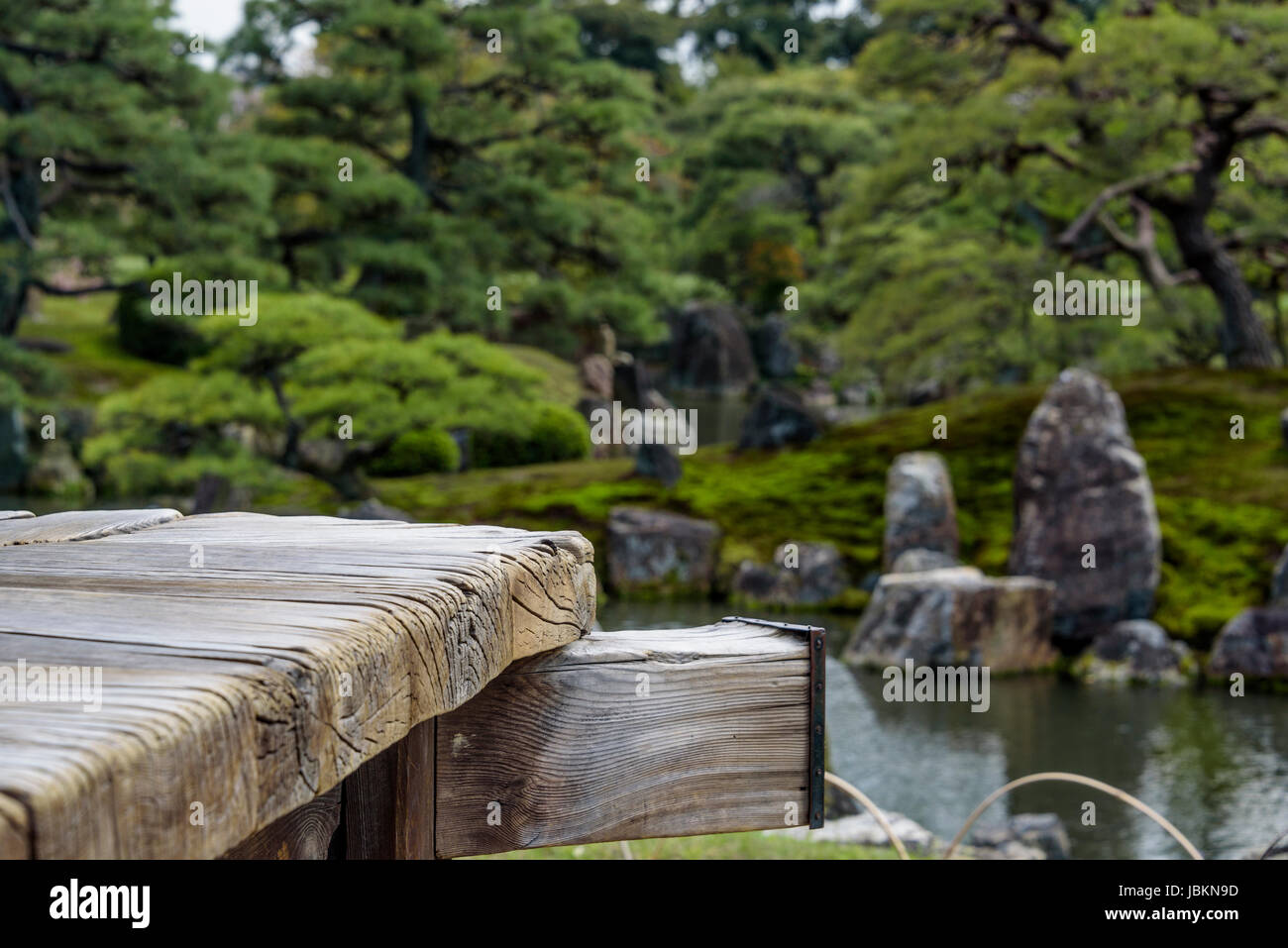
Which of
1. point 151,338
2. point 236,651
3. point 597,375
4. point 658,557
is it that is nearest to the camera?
point 236,651

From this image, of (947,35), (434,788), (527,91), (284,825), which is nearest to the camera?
(284,825)

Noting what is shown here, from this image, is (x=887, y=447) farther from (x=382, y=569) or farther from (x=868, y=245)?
(x=382, y=569)

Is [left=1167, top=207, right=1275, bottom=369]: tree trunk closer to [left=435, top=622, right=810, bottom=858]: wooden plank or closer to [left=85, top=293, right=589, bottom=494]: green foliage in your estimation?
[left=85, top=293, right=589, bottom=494]: green foliage

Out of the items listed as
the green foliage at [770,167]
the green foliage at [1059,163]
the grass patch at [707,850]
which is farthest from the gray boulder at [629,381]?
the grass patch at [707,850]

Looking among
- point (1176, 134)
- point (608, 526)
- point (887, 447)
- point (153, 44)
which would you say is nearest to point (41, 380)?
point (153, 44)

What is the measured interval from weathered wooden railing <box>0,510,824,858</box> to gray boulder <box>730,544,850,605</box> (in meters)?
9.62

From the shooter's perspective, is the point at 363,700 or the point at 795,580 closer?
the point at 363,700

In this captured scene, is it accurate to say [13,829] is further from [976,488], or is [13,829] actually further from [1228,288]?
[1228,288]

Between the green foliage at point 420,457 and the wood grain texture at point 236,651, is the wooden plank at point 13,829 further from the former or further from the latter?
the green foliage at point 420,457

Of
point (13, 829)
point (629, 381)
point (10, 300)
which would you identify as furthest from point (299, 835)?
point (629, 381)

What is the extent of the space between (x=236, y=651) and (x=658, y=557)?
1060 cm

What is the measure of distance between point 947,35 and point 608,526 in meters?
8.04

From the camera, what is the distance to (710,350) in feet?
85.2
